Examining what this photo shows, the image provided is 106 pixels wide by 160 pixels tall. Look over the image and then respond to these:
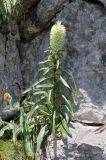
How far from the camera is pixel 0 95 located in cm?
570

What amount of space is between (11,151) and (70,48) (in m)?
1.62

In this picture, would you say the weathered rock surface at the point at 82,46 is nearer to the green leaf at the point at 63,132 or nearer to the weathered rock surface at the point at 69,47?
the weathered rock surface at the point at 69,47

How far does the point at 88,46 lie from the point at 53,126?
1374 millimetres

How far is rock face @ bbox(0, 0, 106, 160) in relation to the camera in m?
5.61

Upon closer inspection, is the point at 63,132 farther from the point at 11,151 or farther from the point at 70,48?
the point at 70,48

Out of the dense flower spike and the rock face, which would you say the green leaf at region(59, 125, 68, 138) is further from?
the dense flower spike

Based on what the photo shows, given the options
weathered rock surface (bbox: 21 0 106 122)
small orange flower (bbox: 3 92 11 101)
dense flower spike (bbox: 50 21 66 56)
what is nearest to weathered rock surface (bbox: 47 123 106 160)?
weathered rock surface (bbox: 21 0 106 122)

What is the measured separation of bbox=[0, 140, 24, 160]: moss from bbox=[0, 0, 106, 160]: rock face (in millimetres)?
761

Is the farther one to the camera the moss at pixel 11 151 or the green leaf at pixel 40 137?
the moss at pixel 11 151

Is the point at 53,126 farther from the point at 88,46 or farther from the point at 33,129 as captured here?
the point at 88,46

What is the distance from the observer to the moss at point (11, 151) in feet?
16.4

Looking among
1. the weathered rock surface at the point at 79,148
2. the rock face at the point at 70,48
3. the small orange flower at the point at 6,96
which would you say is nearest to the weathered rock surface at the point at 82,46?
the rock face at the point at 70,48

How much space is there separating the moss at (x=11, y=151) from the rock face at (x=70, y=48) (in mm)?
761

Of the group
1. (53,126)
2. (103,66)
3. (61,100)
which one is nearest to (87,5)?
(103,66)
